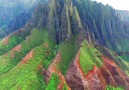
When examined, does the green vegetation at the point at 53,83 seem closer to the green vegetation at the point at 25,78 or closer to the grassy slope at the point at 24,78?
the green vegetation at the point at 25,78

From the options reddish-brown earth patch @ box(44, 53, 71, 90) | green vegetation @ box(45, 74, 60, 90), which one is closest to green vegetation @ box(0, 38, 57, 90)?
green vegetation @ box(45, 74, 60, 90)

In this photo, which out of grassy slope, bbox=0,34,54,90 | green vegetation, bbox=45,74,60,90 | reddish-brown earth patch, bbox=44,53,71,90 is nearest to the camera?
grassy slope, bbox=0,34,54,90

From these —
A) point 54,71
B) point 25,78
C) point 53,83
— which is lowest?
point 53,83

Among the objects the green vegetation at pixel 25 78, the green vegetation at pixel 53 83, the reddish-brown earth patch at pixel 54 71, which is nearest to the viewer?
the green vegetation at pixel 25 78

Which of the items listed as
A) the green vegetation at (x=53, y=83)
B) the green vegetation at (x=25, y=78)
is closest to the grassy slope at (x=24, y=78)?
the green vegetation at (x=25, y=78)

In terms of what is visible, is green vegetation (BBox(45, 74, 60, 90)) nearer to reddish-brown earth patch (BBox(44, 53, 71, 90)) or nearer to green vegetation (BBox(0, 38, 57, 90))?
green vegetation (BBox(0, 38, 57, 90))

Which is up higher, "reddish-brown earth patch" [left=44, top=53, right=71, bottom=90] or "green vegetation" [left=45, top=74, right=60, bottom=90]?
"reddish-brown earth patch" [left=44, top=53, right=71, bottom=90]

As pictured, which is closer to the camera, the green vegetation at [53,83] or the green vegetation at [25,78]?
the green vegetation at [25,78]

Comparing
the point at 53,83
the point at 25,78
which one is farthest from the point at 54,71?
the point at 25,78

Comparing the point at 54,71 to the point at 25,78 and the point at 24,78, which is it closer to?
the point at 25,78

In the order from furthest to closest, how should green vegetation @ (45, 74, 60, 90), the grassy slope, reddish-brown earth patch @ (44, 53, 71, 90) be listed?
reddish-brown earth patch @ (44, 53, 71, 90)
green vegetation @ (45, 74, 60, 90)
the grassy slope

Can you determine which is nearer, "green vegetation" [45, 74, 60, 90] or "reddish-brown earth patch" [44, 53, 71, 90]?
"green vegetation" [45, 74, 60, 90]

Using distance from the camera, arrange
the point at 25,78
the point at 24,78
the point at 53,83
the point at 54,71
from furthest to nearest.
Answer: the point at 54,71
the point at 25,78
the point at 24,78
the point at 53,83

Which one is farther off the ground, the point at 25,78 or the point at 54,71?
the point at 54,71
